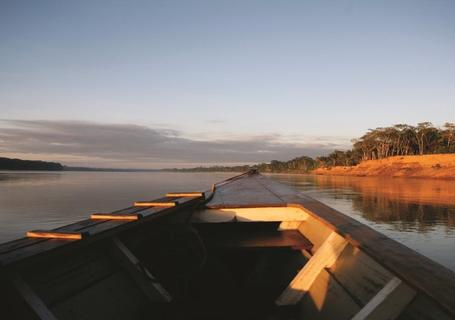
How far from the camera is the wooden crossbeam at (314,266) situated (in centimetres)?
309

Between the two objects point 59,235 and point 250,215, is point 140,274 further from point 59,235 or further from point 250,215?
point 250,215

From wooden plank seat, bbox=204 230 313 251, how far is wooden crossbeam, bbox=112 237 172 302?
4.93 ft

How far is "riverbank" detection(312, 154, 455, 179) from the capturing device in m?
63.3

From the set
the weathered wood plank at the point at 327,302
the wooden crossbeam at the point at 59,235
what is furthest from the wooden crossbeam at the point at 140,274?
the weathered wood plank at the point at 327,302

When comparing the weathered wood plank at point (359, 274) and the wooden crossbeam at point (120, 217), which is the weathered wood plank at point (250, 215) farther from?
the weathered wood plank at point (359, 274)

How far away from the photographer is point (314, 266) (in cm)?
313

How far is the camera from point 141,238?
3527 millimetres

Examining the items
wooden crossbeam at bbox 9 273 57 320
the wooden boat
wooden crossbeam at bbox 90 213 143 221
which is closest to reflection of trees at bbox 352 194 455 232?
the wooden boat

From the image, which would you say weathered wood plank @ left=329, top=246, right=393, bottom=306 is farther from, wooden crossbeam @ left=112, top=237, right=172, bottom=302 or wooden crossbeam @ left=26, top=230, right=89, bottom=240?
wooden crossbeam @ left=26, top=230, right=89, bottom=240

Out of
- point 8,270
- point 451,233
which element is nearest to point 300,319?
Result: point 8,270

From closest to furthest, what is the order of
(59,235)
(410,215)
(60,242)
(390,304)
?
(390,304)
(60,242)
(59,235)
(410,215)

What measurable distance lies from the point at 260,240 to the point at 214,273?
33.7 inches

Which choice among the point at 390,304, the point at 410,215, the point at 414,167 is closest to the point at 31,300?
the point at 390,304

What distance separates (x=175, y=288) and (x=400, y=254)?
8.21 ft
